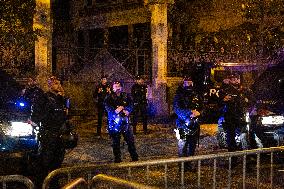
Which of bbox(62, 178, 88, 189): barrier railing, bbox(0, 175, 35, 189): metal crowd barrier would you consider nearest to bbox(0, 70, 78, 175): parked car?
bbox(0, 175, 35, 189): metal crowd barrier

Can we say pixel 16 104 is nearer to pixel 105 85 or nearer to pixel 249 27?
pixel 105 85

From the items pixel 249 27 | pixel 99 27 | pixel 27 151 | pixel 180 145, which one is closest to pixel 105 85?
pixel 180 145

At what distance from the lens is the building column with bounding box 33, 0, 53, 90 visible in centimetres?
1504

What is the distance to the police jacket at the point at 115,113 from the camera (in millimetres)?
9602

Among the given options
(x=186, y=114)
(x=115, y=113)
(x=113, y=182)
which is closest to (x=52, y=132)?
(x=115, y=113)

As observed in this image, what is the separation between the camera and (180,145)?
9367 mm

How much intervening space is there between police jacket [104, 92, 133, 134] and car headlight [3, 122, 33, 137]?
82.0 inches

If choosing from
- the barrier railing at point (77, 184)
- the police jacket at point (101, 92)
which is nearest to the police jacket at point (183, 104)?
the barrier railing at point (77, 184)

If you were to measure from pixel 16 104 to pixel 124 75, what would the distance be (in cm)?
1046

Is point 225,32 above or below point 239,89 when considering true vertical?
above

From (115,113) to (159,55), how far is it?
28.6 ft

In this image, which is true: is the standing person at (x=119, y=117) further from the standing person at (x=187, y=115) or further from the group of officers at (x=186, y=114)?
the standing person at (x=187, y=115)

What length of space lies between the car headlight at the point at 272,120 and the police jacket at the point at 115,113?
8.94 ft

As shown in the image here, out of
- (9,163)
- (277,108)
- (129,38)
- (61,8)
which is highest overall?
(61,8)
